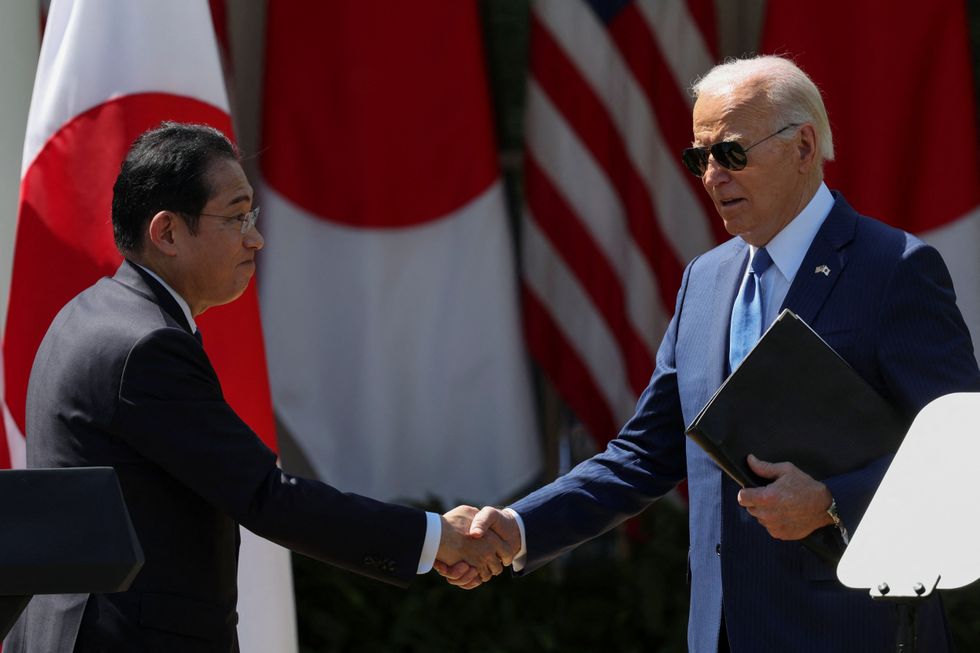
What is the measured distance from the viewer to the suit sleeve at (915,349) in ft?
8.68

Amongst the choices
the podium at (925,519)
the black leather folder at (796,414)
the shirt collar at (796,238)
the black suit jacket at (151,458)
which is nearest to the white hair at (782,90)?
the shirt collar at (796,238)

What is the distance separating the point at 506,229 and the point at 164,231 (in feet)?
8.88

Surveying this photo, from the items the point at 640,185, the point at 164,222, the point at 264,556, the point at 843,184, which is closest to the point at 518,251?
the point at 640,185

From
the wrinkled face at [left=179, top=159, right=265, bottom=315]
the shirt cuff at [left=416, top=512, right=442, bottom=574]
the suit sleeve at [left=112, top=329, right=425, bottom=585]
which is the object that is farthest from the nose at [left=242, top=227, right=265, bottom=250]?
the shirt cuff at [left=416, top=512, right=442, bottom=574]

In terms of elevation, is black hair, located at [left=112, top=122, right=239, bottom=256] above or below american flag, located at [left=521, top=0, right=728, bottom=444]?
above

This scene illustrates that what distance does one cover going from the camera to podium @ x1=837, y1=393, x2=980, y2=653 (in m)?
1.97

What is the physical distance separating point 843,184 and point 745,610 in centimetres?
268

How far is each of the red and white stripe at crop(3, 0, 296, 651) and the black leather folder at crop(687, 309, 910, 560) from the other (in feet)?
6.02

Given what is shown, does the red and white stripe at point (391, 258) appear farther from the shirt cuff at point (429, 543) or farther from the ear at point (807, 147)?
the ear at point (807, 147)

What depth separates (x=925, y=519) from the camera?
2006mm

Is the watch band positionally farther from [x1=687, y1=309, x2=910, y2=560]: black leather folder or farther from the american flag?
the american flag

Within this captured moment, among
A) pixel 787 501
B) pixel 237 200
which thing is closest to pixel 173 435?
pixel 237 200

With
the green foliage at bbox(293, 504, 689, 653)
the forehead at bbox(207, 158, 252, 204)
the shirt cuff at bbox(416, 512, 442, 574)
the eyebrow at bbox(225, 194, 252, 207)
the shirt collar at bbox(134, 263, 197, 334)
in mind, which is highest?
the forehead at bbox(207, 158, 252, 204)

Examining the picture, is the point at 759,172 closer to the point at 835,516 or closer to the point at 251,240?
the point at 835,516
